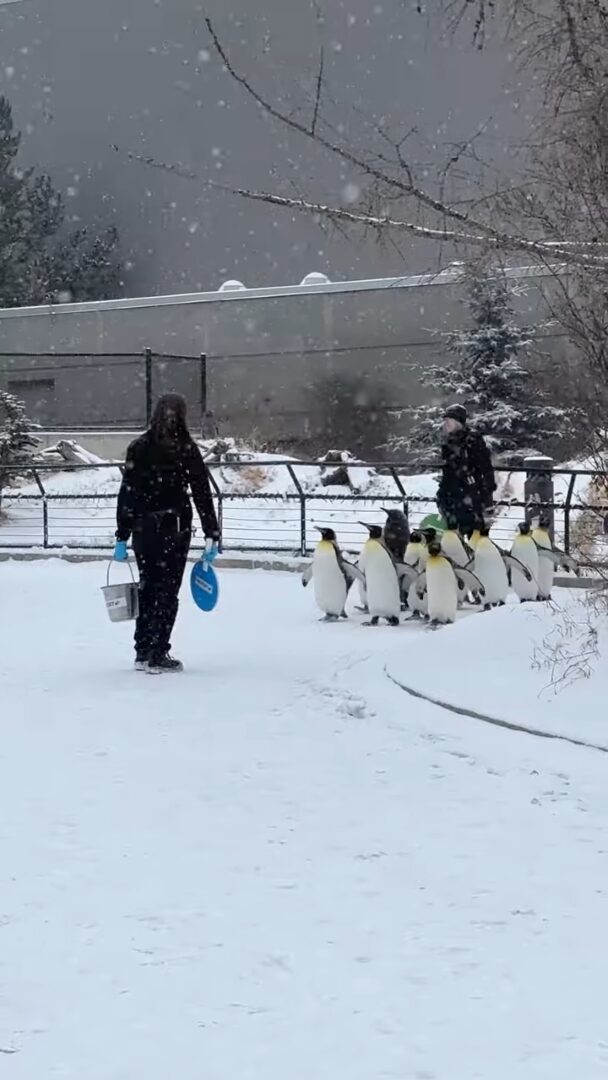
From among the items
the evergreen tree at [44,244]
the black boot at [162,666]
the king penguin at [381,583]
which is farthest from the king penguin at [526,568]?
the evergreen tree at [44,244]

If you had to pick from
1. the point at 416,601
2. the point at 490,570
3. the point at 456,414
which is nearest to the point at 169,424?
the point at 416,601

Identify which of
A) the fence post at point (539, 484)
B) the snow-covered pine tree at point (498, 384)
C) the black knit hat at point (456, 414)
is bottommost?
the fence post at point (539, 484)

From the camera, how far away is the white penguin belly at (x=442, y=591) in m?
10.5

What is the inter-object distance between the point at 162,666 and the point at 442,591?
2.79 metres

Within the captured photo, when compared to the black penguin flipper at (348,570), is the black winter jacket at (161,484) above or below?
above

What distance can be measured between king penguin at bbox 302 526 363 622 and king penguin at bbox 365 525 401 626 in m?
0.20

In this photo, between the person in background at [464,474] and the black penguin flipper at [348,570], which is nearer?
the black penguin flipper at [348,570]

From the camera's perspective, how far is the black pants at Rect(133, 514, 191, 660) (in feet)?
28.7

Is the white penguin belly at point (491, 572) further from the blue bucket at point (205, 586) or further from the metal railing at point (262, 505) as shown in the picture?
the metal railing at point (262, 505)

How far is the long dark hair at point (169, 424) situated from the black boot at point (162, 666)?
1.47 m

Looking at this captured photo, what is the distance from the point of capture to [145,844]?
484 centimetres

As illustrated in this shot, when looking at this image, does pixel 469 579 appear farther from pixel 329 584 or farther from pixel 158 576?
pixel 158 576

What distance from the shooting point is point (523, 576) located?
38.5 ft

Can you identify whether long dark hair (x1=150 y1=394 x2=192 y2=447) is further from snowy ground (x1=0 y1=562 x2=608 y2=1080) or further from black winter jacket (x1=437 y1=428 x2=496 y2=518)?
black winter jacket (x1=437 y1=428 x2=496 y2=518)
